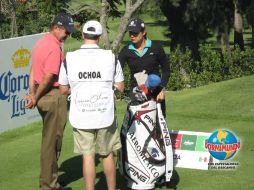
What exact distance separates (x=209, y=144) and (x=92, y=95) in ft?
6.92

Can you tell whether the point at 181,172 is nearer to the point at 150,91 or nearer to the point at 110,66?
the point at 150,91

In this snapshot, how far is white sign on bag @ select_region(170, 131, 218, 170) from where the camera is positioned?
7.34 m

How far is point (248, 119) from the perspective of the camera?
32.8 ft

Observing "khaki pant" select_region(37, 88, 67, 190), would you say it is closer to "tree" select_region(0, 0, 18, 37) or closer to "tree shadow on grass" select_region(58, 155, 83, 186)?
"tree shadow on grass" select_region(58, 155, 83, 186)

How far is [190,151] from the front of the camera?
7.41 meters

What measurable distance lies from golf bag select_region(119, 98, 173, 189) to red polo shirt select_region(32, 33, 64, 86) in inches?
35.0

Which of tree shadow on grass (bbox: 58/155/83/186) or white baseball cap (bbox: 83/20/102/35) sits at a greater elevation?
white baseball cap (bbox: 83/20/102/35)

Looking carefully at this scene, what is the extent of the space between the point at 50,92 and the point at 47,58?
1.20ft

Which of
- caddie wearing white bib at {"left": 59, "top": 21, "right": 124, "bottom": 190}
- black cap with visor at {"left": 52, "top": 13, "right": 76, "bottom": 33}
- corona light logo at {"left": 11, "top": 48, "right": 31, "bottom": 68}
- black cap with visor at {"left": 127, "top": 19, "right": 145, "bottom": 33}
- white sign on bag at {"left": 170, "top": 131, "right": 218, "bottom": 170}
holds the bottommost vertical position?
white sign on bag at {"left": 170, "top": 131, "right": 218, "bottom": 170}

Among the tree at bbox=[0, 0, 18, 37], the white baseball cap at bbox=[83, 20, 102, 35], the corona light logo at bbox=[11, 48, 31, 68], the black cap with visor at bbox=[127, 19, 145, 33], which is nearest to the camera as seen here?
the white baseball cap at bbox=[83, 20, 102, 35]

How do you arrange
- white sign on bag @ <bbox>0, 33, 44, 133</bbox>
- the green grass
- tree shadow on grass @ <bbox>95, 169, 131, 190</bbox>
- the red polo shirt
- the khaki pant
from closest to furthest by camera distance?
1. the red polo shirt
2. the khaki pant
3. tree shadow on grass @ <bbox>95, 169, 131, 190</bbox>
4. the green grass
5. white sign on bag @ <bbox>0, 33, 44, 133</bbox>

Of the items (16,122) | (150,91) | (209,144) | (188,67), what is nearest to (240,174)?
(209,144)

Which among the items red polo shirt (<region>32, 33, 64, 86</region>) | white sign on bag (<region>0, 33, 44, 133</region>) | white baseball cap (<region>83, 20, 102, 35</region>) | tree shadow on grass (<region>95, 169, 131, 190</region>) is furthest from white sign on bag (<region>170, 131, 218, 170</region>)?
white sign on bag (<region>0, 33, 44, 133</region>)

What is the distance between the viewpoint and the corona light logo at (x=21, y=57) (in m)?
10.9
